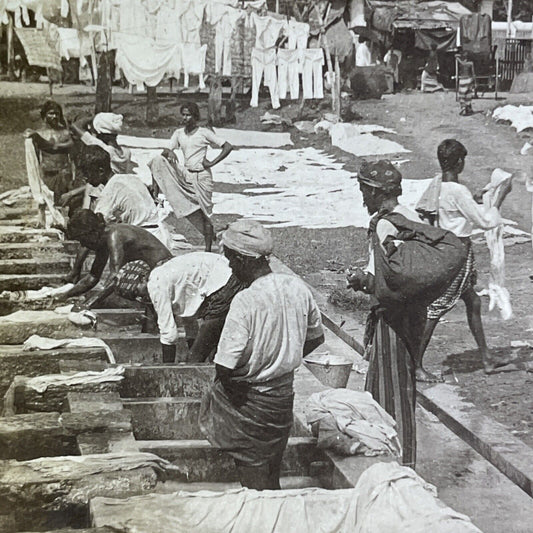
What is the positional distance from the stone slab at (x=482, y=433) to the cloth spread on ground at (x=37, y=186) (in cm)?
244

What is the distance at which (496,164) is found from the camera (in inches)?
200

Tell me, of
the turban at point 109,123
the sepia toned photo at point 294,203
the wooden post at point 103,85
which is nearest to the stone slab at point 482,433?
the sepia toned photo at point 294,203

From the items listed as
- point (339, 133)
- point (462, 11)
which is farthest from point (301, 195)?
point (462, 11)

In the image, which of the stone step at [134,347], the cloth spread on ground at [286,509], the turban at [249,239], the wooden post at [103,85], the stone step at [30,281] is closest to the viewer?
the cloth spread on ground at [286,509]

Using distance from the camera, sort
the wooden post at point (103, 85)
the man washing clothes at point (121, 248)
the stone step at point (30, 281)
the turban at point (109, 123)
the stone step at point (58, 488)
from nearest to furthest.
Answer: the stone step at point (58, 488), the man washing clothes at point (121, 248), the wooden post at point (103, 85), the turban at point (109, 123), the stone step at point (30, 281)

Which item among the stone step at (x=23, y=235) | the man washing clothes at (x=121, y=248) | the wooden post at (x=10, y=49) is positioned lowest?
the stone step at (x=23, y=235)

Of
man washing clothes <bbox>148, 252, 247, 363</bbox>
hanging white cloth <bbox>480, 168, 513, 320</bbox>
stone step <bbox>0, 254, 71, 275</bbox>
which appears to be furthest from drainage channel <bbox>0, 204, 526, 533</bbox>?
hanging white cloth <bbox>480, 168, 513, 320</bbox>

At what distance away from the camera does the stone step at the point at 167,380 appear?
4543 mm

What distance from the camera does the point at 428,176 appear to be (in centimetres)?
513

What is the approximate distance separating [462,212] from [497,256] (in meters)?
0.29

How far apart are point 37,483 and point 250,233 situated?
3.29 feet

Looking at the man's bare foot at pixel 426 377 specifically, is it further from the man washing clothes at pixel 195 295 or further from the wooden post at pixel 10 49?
the wooden post at pixel 10 49

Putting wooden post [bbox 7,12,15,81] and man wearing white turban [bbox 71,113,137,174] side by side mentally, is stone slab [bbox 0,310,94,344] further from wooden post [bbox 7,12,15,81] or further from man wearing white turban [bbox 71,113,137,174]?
wooden post [bbox 7,12,15,81]

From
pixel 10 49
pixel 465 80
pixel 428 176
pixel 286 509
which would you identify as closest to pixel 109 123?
pixel 10 49
